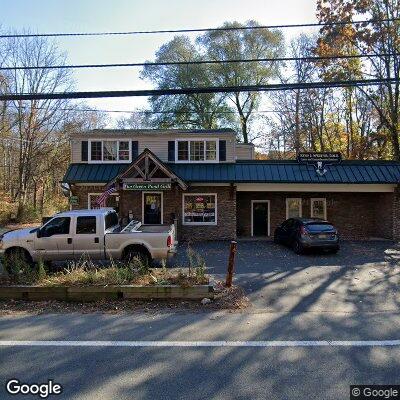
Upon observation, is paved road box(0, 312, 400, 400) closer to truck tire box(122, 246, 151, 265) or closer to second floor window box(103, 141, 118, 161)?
truck tire box(122, 246, 151, 265)

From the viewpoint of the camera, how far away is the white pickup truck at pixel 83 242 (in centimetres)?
1220

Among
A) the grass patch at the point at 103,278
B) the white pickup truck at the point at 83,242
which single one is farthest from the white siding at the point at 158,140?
the grass patch at the point at 103,278

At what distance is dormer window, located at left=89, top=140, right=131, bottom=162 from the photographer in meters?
22.5

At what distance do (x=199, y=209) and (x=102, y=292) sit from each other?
1351 cm

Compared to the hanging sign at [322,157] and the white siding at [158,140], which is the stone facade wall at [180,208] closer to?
the white siding at [158,140]

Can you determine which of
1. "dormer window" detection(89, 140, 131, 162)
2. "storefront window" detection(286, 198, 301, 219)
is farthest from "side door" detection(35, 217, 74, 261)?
"storefront window" detection(286, 198, 301, 219)

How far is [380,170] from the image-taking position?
21.7 meters

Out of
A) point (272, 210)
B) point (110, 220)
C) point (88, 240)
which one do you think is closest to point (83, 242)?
point (88, 240)

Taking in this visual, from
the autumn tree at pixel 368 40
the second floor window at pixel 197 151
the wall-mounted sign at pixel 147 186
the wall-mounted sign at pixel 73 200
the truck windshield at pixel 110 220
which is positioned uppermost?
the autumn tree at pixel 368 40

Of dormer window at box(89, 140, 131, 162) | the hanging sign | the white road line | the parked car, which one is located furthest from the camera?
dormer window at box(89, 140, 131, 162)

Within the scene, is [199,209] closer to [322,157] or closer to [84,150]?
[84,150]

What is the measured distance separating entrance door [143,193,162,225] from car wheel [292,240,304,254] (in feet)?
26.7

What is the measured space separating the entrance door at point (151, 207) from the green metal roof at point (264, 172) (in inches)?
77.1

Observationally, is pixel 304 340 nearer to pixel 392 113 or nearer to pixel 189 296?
pixel 189 296
